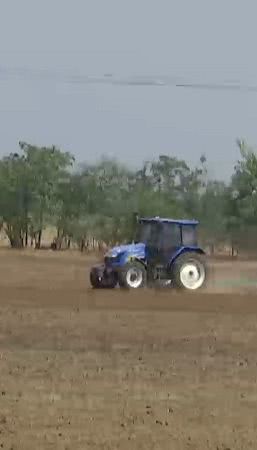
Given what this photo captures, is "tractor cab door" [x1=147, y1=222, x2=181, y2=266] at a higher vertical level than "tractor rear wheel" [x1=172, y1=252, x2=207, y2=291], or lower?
higher

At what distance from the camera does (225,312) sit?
26.6 metres

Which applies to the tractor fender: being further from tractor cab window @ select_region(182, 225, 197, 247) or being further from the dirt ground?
the dirt ground

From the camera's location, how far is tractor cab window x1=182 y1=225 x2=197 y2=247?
3497 cm

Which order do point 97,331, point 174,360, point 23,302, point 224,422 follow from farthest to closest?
point 23,302
point 97,331
point 174,360
point 224,422

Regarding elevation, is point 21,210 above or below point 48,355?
above

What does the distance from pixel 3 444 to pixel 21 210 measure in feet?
217

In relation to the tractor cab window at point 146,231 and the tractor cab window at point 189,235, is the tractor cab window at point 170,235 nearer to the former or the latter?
the tractor cab window at point 189,235

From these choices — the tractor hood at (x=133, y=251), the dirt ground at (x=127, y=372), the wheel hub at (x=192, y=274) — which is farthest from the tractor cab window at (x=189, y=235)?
the dirt ground at (x=127, y=372)

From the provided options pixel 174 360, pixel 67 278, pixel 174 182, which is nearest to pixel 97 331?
pixel 174 360

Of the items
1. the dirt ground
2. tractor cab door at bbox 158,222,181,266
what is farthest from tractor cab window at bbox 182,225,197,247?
the dirt ground

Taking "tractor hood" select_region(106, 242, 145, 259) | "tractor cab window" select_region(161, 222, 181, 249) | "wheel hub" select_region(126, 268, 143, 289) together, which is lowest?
"wheel hub" select_region(126, 268, 143, 289)

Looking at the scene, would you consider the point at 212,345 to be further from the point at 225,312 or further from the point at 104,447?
the point at 104,447

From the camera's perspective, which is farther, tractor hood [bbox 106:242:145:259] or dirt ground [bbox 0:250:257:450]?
tractor hood [bbox 106:242:145:259]

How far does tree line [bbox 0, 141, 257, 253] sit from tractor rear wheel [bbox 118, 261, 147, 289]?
3745 cm
